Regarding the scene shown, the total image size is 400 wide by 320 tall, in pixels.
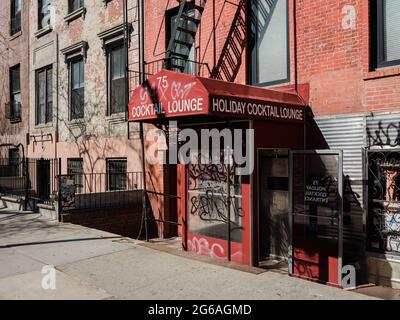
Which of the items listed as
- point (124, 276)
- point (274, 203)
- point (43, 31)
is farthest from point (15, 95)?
point (124, 276)

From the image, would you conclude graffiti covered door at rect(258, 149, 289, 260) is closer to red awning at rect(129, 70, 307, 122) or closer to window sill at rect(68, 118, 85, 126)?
red awning at rect(129, 70, 307, 122)

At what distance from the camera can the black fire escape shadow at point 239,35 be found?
905 centimetres

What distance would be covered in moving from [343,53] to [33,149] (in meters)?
13.9

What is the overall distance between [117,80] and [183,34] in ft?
10.6

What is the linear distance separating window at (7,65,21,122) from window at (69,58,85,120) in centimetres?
497

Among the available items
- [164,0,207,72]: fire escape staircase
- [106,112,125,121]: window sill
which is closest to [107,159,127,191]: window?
[106,112,125,121]: window sill

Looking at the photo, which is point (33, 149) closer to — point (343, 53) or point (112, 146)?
point (112, 146)

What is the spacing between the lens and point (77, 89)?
15.2 metres

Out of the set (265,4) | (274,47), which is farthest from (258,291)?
(265,4)

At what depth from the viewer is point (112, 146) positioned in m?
13.1

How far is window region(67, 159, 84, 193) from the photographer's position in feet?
48.4

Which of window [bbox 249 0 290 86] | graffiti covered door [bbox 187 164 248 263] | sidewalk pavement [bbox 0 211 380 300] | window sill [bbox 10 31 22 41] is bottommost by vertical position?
sidewalk pavement [bbox 0 211 380 300]

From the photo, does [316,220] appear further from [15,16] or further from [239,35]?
[15,16]

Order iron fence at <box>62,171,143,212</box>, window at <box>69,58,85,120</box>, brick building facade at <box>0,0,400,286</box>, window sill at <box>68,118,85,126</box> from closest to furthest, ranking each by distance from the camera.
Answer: brick building facade at <box>0,0,400,286</box>
iron fence at <box>62,171,143,212</box>
window sill at <box>68,118,85,126</box>
window at <box>69,58,85,120</box>
